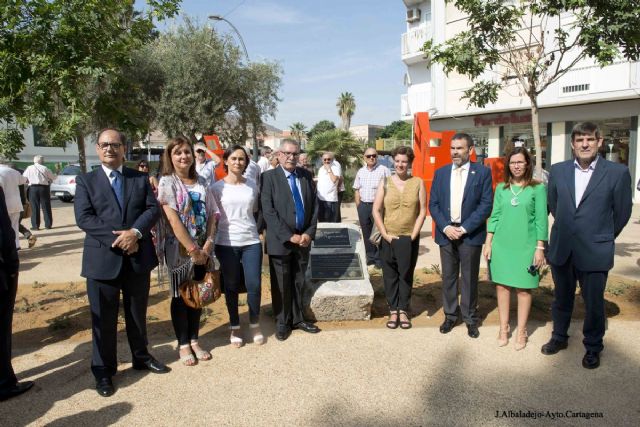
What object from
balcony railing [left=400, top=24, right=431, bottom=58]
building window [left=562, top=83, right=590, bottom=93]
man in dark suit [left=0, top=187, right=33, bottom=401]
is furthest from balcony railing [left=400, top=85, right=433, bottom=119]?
man in dark suit [left=0, top=187, right=33, bottom=401]

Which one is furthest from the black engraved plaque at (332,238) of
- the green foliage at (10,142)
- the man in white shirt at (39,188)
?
the man in white shirt at (39,188)

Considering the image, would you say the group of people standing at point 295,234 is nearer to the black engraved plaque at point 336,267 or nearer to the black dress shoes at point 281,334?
the black dress shoes at point 281,334

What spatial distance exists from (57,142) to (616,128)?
1843cm

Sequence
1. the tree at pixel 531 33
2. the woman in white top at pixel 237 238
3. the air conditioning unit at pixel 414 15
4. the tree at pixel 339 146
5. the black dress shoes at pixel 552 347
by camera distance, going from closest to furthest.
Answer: the black dress shoes at pixel 552 347 → the woman in white top at pixel 237 238 → the tree at pixel 531 33 → the tree at pixel 339 146 → the air conditioning unit at pixel 414 15

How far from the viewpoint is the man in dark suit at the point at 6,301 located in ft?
11.2

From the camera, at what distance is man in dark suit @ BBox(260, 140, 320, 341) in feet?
14.7

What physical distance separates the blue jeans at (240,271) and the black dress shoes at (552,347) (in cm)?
261

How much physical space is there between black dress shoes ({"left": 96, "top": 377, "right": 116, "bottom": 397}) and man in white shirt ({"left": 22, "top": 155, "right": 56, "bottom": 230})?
1038 centimetres

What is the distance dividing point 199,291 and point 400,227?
6.89 ft

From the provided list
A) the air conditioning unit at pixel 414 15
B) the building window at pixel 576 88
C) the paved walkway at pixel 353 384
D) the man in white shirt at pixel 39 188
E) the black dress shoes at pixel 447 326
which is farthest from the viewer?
the air conditioning unit at pixel 414 15

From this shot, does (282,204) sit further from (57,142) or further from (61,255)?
(61,255)

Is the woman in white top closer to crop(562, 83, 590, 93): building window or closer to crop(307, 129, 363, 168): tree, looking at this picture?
crop(307, 129, 363, 168): tree

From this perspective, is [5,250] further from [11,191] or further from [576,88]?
[576,88]

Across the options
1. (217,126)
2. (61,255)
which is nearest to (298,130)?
(217,126)
